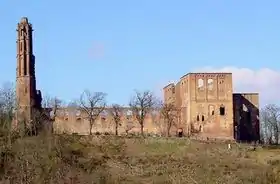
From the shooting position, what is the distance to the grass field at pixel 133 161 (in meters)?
44.2

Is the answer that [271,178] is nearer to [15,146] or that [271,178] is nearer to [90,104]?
[15,146]

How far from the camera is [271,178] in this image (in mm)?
35688

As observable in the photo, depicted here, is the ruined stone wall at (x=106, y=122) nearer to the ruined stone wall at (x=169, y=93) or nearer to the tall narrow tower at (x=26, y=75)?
the ruined stone wall at (x=169, y=93)

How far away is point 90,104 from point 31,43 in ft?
42.5

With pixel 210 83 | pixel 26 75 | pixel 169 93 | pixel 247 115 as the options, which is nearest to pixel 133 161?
pixel 26 75

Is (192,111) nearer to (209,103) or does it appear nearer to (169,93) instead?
(209,103)

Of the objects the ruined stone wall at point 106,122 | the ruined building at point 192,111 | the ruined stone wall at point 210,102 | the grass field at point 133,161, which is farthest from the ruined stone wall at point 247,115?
the grass field at point 133,161

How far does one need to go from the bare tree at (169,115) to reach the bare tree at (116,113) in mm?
5013

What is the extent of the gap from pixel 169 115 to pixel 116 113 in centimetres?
624

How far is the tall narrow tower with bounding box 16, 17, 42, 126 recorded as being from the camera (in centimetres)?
6762

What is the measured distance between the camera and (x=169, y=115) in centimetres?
7900

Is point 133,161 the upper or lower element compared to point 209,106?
lower

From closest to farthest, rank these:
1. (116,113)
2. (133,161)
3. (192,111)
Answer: (133,161)
(192,111)
(116,113)

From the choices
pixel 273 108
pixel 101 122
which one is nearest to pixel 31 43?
pixel 101 122
